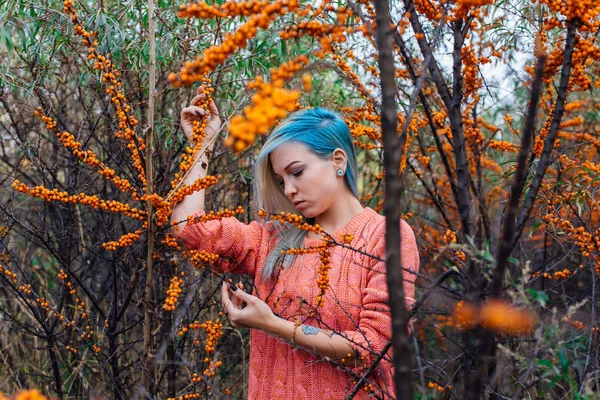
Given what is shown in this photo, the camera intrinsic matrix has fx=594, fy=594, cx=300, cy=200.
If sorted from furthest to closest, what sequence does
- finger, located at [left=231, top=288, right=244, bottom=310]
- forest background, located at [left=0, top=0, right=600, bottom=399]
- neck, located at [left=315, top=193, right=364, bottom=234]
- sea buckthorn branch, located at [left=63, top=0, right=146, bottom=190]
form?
neck, located at [left=315, top=193, right=364, bottom=234], finger, located at [left=231, top=288, right=244, bottom=310], sea buckthorn branch, located at [left=63, top=0, right=146, bottom=190], forest background, located at [left=0, top=0, right=600, bottom=399]

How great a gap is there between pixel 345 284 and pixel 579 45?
1.04 metres

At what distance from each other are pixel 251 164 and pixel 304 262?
1426mm

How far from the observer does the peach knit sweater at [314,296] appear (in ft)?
6.33

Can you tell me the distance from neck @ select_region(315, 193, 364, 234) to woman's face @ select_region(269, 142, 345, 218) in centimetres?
9

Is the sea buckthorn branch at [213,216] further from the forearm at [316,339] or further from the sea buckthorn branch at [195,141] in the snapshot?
the forearm at [316,339]

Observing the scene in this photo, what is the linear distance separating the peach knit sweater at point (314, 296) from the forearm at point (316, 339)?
38mm

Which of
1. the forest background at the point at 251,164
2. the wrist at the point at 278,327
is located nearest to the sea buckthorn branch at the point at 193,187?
the forest background at the point at 251,164

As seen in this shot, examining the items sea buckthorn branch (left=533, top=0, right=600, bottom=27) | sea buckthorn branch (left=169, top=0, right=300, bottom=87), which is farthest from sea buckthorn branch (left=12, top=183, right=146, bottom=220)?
sea buckthorn branch (left=533, top=0, right=600, bottom=27)

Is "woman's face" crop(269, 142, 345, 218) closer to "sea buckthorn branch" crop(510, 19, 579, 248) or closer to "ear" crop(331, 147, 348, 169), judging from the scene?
"ear" crop(331, 147, 348, 169)

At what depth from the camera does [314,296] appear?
2047mm

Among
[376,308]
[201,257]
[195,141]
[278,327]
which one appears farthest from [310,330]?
[195,141]

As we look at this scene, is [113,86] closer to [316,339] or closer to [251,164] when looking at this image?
[316,339]

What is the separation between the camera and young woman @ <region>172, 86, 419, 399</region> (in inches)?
75.2

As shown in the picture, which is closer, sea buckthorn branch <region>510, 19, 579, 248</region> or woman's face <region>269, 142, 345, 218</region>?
sea buckthorn branch <region>510, 19, 579, 248</region>
